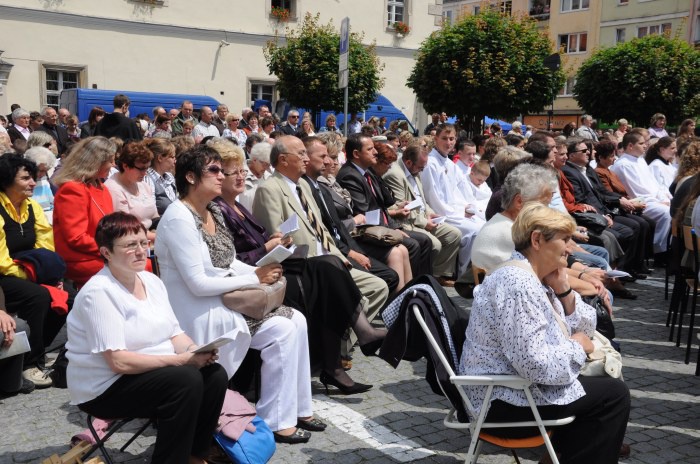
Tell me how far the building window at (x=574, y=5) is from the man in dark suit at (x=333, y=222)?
1820 inches

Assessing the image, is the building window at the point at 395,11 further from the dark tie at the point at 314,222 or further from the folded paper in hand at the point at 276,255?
the folded paper in hand at the point at 276,255

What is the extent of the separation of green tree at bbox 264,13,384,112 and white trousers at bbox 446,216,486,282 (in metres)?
13.2

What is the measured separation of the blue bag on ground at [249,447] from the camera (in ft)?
13.1

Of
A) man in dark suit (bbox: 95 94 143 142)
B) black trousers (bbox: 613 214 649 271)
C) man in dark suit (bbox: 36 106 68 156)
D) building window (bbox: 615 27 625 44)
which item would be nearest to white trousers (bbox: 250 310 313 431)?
black trousers (bbox: 613 214 649 271)

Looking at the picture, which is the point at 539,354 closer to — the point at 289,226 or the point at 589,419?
the point at 589,419

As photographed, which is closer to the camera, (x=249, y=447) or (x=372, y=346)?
(x=249, y=447)

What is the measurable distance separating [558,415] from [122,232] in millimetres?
2301

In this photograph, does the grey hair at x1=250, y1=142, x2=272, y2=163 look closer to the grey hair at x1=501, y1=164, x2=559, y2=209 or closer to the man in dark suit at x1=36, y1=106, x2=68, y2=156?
the grey hair at x1=501, y1=164, x2=559, y2=209

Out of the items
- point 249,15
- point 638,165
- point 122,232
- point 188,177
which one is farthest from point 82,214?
point 249,15

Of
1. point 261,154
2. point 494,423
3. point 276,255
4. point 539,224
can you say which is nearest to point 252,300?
point 276,255

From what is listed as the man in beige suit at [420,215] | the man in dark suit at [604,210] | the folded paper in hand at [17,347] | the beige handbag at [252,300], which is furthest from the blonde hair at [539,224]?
the man in dark suit at [604,210]

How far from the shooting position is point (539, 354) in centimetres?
335

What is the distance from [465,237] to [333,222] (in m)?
2.95

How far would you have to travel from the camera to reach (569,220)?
3.65 meters
